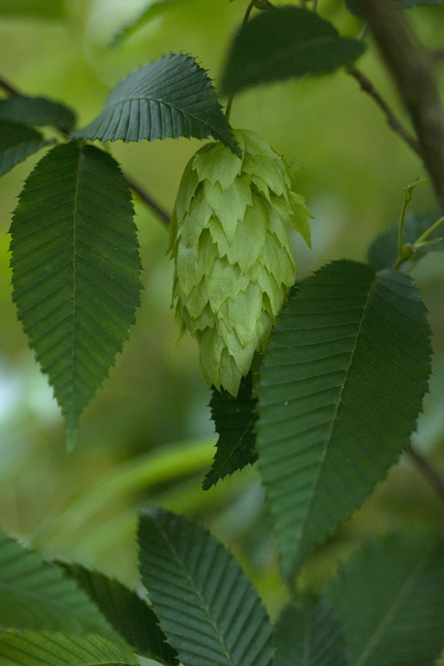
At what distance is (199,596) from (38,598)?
0.19 m

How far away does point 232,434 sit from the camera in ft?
1.30

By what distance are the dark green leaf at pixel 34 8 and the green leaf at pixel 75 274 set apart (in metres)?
0.59

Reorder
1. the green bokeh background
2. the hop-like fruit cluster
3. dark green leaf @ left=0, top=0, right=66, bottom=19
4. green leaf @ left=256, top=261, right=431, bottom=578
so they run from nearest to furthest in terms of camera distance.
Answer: green leaf @ left=256, top=261, right=431, bottom=578, the hop-like fruit cluster, dark green leaf @ left=0, top=0, right=66, bottom=19, the green bokeh background

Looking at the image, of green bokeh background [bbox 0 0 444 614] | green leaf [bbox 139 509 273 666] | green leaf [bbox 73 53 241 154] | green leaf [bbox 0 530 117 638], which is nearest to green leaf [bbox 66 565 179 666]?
green leaf [bbox 139 509 273 666]

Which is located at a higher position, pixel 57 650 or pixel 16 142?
pixel 16 142

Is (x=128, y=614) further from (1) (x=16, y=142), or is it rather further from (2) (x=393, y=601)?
(1) (x=16, y=142)

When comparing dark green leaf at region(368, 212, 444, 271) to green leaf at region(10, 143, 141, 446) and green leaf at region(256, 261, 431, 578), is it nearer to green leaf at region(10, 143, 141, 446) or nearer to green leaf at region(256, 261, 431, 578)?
green leaf at region(256, 261, 431, 578)

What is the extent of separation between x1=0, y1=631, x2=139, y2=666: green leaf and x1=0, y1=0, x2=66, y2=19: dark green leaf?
87 centimetres

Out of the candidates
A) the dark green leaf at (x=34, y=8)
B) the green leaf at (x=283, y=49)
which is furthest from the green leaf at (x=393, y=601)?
the dark green leaf at (x=34, y=8)

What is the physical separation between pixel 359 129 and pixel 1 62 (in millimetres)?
1253

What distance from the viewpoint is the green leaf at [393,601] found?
22.1 inches

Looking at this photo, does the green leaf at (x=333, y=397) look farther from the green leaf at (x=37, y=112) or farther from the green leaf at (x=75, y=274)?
the green leaf at (x=37, y=112)

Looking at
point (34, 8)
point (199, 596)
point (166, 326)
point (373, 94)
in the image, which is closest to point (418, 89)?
point (373, 94)

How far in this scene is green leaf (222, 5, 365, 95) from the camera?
1.35 feet
